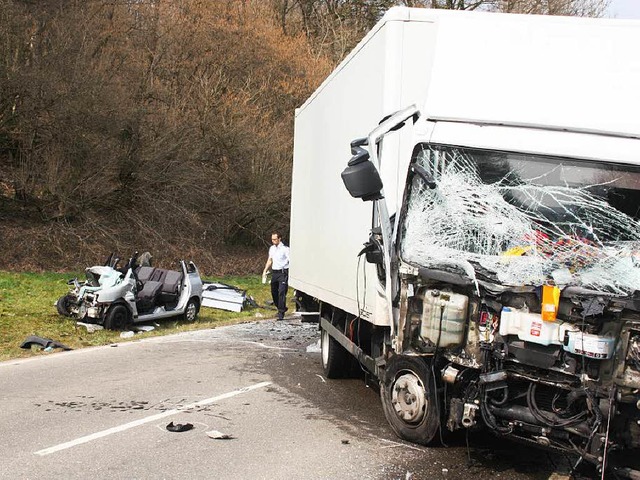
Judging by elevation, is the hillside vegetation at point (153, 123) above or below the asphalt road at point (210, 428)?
above

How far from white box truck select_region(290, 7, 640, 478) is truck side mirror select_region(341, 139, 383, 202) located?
0.04 ft

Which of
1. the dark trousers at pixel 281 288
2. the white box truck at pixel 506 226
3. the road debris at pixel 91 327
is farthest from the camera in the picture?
the dark trousers at pixel 281 288

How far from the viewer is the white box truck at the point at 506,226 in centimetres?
449

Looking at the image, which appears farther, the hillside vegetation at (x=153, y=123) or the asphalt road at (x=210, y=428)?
the hillside vegetation at (x=153, y=123)

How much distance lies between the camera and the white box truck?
14.7ft

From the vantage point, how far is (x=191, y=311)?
15.2 metres

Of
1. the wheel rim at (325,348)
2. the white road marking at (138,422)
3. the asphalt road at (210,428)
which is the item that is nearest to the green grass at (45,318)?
the asphalt road at (210,428)

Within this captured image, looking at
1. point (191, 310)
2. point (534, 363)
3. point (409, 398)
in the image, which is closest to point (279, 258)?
point (191, 310)

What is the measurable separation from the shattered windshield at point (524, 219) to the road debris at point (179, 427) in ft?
8.86

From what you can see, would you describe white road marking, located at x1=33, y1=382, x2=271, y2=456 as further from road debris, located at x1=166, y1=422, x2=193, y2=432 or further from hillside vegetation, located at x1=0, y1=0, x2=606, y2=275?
hillside vegetation, located at x1=0, y1=0, x2=606, y2=275

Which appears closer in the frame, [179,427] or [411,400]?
[411,400]

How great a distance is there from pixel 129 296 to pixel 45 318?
1.77m

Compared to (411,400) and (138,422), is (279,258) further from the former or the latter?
(411,400)

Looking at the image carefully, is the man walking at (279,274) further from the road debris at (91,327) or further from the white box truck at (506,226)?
the white box truck at (506,226)
